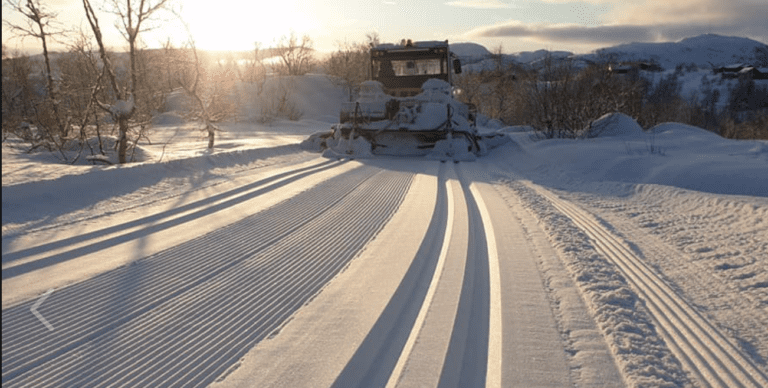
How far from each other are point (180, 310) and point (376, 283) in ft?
4.39

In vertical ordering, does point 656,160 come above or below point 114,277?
above

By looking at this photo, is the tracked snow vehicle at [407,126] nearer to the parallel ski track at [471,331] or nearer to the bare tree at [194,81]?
the bare tree at [194,81]

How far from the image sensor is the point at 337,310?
3150 mm

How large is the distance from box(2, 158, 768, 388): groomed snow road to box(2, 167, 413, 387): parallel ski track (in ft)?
0.04

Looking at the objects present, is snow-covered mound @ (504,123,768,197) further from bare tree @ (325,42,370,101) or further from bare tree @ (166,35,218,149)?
bare tree @ (325,42,370,101)

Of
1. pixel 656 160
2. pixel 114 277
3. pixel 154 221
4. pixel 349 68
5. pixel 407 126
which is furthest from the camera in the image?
pixel 349 68

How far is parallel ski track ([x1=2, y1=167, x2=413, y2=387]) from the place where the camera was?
7.93ft

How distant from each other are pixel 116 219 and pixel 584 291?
14.8 ft

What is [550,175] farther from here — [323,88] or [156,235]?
[323,88]

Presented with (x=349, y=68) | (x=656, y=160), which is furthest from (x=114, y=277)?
(x=349, y=68)

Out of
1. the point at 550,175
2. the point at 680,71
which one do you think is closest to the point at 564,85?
the point at 550,175

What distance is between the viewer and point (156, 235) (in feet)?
15.0

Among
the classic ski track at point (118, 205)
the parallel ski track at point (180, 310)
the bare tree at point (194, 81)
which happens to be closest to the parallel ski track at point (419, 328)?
the parallel ski track at point (180, 310)

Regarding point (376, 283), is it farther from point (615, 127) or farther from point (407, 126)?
point (615, 127)
